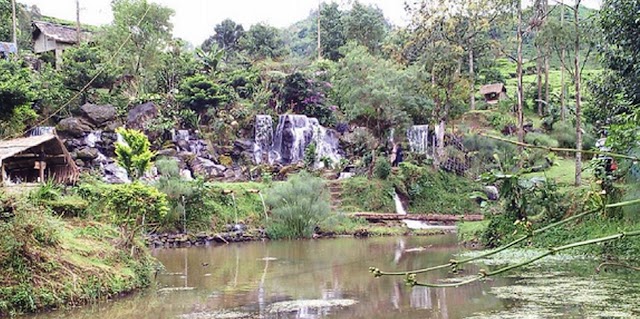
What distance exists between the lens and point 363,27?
3878 cm

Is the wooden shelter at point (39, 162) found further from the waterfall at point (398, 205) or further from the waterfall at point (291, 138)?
the waterfall at point (398, 205)

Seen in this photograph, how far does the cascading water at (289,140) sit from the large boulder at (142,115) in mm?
4862

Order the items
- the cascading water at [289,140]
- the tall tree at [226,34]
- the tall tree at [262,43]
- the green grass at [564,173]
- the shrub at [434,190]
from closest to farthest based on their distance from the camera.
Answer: the green grass at [564,173]
the shrub at [434,190]
the cascading water at [289,140]
the tall tree at [262,43]
the tall tree at [226,34]

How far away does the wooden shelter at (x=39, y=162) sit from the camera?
47.4 ft

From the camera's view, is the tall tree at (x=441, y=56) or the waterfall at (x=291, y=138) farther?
the waterfall at (x=291, y=138)

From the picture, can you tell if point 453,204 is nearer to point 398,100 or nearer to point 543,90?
point 398,100

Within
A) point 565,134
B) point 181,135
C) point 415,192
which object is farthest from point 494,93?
point 181,135

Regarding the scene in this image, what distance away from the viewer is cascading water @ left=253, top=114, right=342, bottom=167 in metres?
29.2

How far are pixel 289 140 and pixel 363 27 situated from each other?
1266 cm

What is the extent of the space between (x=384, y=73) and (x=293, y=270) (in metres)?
14.1

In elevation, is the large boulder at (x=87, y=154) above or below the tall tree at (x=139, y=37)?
below

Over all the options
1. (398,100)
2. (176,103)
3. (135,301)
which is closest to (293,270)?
(135,301)

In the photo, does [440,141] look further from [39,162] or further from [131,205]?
[131,205]

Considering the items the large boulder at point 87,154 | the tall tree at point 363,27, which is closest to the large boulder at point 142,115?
the large boulder at point 87,154
